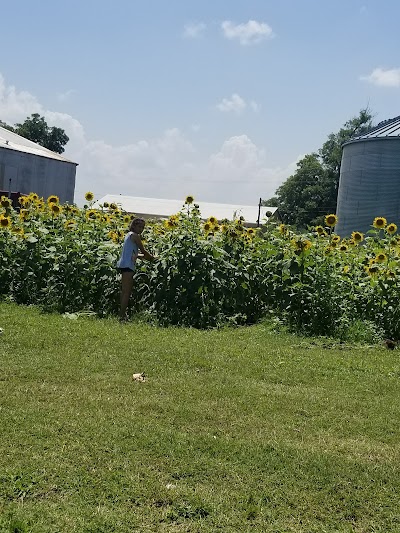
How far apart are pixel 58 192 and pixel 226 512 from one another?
121ft

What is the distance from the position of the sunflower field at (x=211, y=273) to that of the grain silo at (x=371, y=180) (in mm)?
16083

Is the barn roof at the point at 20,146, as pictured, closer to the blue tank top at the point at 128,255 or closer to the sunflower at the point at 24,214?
the sunflower at the point at 24,214

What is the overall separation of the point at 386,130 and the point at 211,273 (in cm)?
2047

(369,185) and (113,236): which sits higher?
(369,185)

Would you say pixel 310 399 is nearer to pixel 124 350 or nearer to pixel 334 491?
pixel 334 491

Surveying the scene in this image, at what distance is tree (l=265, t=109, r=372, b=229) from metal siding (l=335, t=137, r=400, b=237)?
4037 centimetres

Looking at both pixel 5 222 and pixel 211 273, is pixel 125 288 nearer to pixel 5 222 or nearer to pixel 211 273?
pixel 211 273

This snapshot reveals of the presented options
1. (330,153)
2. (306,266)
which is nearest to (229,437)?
(306,266)

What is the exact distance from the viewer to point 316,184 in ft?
230

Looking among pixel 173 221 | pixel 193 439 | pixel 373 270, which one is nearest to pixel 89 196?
pixel 173 221

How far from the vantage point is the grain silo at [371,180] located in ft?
80.2

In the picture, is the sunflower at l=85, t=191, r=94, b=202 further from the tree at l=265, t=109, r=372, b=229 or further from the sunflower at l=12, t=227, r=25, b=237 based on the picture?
the tree at l=265, t=109, r=372, b=229

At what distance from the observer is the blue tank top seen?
7.88m

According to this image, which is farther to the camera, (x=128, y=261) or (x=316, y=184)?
(x=316, y=184)
